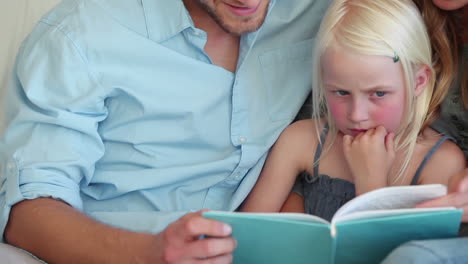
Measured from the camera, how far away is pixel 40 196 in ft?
4.23

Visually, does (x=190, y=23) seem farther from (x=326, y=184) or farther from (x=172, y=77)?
(x=326, y=184)

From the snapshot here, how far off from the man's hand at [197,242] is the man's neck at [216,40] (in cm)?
59

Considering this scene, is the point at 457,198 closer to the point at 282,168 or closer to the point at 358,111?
the point at 358,111

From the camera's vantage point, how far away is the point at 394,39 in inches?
51.8

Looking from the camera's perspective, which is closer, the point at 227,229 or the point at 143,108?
the point at 227,229

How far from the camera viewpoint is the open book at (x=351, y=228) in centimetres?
93

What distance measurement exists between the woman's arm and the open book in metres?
0.41

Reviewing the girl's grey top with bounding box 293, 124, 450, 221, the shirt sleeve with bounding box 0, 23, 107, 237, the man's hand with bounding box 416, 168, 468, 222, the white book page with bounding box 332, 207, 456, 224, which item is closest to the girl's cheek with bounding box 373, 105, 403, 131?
the girl's grey top with bounding box 293, 124, 450, 221

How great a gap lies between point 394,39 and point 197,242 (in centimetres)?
66

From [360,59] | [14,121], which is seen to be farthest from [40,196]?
[360,59]

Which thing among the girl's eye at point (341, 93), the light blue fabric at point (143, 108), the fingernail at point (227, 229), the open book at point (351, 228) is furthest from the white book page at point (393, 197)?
the light blue fabric at point (143, 108)

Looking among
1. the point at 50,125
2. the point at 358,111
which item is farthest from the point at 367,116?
the point at 50,125

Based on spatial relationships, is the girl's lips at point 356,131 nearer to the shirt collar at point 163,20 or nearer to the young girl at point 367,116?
the young girl at point 367,116

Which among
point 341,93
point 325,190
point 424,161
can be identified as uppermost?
point 341,93
